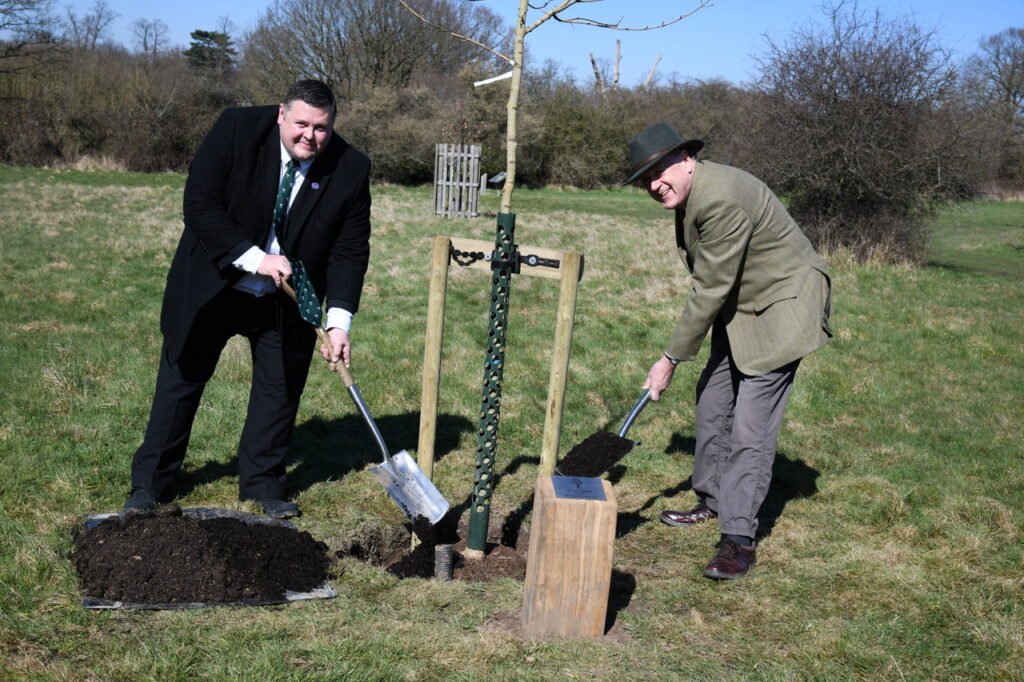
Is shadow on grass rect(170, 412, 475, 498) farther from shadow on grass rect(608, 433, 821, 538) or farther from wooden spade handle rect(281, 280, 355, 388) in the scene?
shadow on grass rect(608, 433, 821, 538)

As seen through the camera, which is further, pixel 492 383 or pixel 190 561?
pixel 492 383

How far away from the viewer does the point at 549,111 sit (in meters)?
34.3

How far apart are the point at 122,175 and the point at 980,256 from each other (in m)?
23.4

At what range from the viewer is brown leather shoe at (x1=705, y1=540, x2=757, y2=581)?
4.20m

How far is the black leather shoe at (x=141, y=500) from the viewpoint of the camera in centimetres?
439

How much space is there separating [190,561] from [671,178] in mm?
2676

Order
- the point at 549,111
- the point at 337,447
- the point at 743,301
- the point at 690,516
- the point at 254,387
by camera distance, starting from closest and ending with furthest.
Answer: the point at 743,301, the point at 254,387, the point at 690,516, the point at 337,447, the point at 549,111

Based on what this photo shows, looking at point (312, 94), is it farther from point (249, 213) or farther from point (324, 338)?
point (324, 338)

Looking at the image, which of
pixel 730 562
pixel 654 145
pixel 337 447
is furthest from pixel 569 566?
pixel 337 447

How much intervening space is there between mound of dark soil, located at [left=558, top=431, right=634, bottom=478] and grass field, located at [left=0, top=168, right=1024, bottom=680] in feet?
1.43

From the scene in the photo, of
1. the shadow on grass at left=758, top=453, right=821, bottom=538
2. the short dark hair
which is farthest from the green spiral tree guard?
the shadow on grass at left=758, top=453, right=821, bottom=538

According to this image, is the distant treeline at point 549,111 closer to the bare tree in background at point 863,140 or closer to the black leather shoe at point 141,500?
the bare tree in background at point 863,140

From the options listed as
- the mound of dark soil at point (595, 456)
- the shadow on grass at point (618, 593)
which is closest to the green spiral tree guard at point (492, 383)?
the mound of dark soil at point (595, 456)

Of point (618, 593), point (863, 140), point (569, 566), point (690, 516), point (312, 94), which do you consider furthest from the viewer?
point (863, 140)
